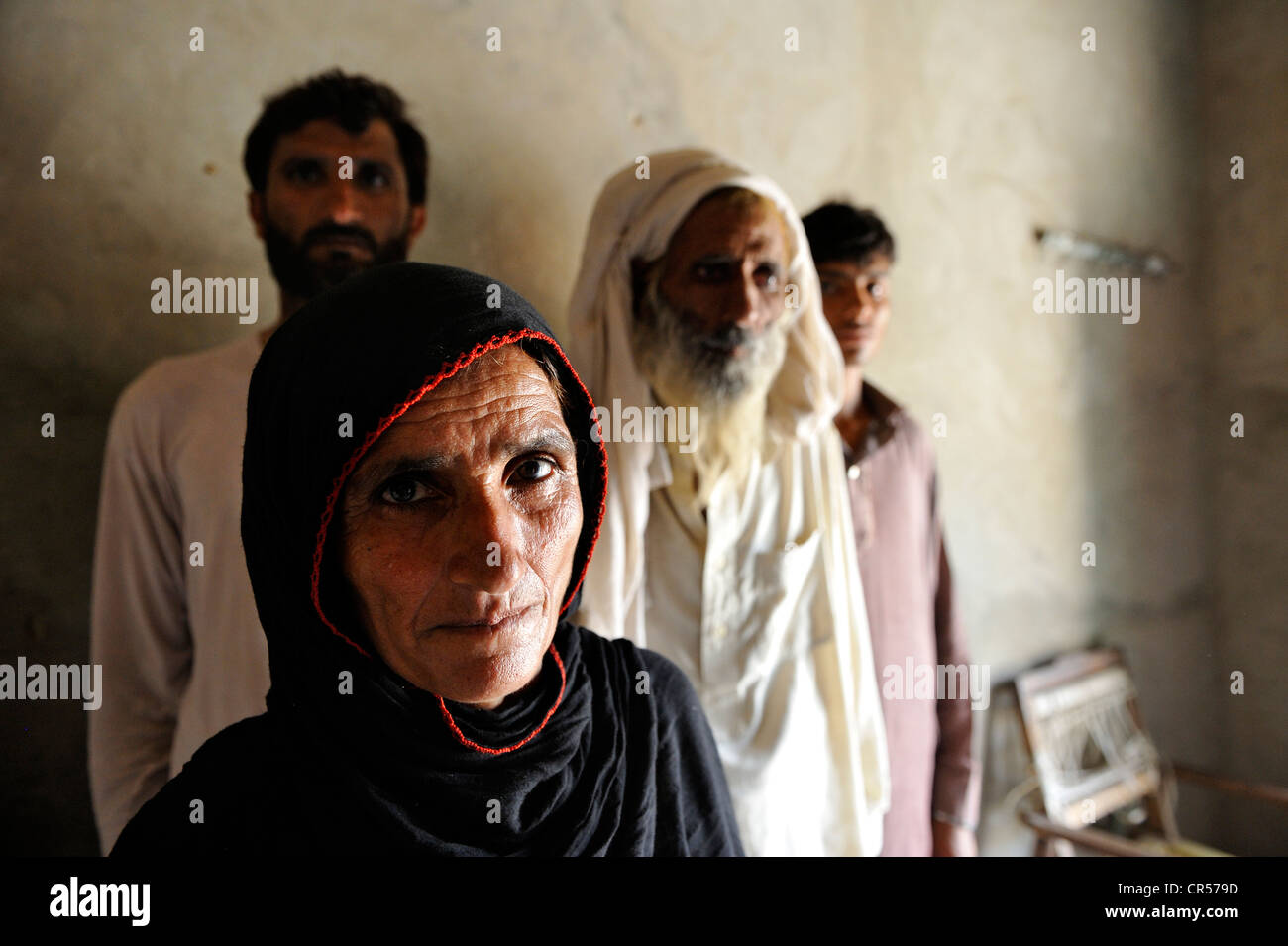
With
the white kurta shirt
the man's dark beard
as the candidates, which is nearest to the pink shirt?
the white kurta shirt

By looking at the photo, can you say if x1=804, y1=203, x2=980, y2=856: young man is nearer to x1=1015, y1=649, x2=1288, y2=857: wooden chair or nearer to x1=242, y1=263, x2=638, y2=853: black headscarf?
x1=1015, y1=649, x2=1288, y2=857: wooden chair

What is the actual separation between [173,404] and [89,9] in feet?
1.29

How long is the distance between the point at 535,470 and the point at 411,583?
4.4 inches

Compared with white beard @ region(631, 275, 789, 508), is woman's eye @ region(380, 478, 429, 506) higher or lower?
lower

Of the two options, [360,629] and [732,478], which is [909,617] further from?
[360,629]

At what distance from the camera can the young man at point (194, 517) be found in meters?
0.69

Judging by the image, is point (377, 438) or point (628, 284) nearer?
point (377, 438)

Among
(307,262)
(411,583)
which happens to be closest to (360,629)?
(411,583)

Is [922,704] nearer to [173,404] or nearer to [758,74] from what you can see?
[758,74]

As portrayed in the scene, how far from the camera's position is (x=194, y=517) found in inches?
28.0

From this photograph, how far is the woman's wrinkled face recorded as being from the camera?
45 cm

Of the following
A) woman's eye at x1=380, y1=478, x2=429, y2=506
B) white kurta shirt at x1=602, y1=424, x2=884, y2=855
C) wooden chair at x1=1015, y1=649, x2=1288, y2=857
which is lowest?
wooden chair at x1=1015, y1=649, x2=1288, y2=857

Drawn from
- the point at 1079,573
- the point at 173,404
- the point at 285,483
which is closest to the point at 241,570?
the point at 173,404
